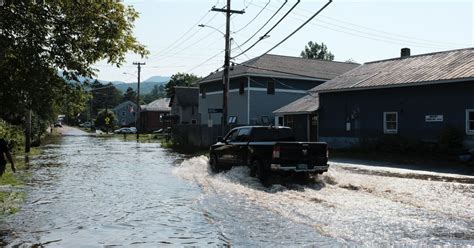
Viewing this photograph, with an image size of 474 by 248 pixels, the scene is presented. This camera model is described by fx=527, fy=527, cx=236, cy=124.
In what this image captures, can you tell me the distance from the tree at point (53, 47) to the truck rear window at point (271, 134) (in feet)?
18.7

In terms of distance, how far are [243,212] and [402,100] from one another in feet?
62.4

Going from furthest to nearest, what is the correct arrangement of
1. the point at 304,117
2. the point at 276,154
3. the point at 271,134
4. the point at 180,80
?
the point at 180,80
the point at 304,117
the point at 271,134
the point at 276,154

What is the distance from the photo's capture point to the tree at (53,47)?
1087cm

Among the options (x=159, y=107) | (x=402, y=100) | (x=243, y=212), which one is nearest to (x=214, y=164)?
(x=243, y=212)

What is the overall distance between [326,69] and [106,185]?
3684cm

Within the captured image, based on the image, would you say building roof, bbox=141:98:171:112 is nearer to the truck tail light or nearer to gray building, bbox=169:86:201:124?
gray building, bbox=169:86:201:124

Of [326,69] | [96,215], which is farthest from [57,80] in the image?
[326,69]

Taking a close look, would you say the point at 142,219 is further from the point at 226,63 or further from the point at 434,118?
the point at 226,63

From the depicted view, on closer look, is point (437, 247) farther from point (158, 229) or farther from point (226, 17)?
point (226, 17)

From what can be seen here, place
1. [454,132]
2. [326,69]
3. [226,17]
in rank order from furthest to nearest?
[326,69] < [226,17] < [454,132]

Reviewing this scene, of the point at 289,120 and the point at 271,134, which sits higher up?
the point at 289,120

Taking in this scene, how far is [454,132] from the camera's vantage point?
23.8m

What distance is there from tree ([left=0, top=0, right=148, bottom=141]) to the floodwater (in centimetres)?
248

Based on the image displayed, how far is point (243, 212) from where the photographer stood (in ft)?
35.9
